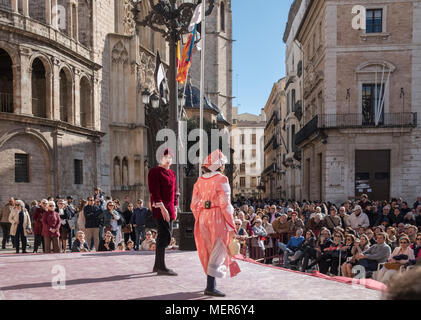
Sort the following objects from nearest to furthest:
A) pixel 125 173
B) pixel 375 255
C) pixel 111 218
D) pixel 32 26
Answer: pixel 375 255, pixel 111 218, pixel 32 26, pixel 125 173

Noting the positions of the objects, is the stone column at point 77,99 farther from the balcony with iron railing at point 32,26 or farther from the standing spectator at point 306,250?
the standing spectator at point 306,250

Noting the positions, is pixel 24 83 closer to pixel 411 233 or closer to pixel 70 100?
pixel 70 100

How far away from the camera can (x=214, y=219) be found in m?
5.62

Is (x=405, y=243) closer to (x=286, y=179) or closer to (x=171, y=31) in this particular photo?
(x=171, y=31)

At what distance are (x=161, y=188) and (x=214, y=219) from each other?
134cm

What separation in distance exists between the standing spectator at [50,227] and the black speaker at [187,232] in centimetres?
419

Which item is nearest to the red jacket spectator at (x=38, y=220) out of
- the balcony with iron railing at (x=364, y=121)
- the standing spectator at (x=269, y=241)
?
the standing spectator at (x=269, y=241)

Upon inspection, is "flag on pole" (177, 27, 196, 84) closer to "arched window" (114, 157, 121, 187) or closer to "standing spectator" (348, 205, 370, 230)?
"standing spectator" (348, 205, 370, 230)

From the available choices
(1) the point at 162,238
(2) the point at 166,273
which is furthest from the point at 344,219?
(1) the point at 162,238

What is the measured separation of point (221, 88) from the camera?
58531mm

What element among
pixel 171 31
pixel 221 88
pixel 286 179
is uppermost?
pixel 221 88
